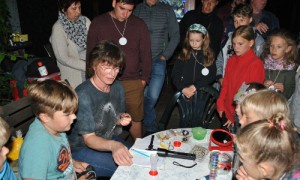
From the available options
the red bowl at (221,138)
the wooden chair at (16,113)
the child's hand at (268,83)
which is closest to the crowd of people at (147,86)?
the child's hand at (268,83)

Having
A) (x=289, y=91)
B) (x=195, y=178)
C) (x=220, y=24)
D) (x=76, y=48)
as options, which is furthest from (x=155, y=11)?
(x=195, y=178)

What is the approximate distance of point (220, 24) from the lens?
3.96m

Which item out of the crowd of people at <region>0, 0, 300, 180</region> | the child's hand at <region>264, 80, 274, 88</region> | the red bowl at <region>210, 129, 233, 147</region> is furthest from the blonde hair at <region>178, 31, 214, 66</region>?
the red bowl at <region>210, 129, 233, 147</region>

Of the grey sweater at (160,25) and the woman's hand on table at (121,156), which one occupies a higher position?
the grey sweater at (160,25)

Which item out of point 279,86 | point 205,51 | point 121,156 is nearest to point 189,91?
point 205,51

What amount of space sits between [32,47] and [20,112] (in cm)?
294

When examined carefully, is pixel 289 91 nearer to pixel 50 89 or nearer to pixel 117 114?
pixel 117 114

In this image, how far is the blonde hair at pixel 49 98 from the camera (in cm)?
198

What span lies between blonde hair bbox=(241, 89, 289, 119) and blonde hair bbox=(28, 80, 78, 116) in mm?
1317

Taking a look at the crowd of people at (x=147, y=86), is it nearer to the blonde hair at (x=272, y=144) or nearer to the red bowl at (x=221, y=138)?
the blonde hair at (x=272, y=144)

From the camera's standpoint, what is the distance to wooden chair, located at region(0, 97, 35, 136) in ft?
9.49

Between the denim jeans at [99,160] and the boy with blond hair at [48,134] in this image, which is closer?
the boy with blond hair at [48,134]

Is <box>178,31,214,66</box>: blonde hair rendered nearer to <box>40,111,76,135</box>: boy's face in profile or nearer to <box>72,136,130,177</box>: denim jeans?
<box>72,136,130,177</box>: denim jeans

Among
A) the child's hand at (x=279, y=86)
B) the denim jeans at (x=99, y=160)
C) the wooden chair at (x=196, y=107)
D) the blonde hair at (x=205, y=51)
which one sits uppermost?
the blonde hair at (x=205, y=51)
